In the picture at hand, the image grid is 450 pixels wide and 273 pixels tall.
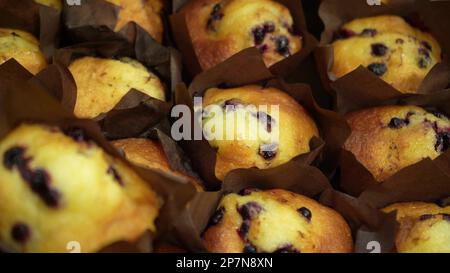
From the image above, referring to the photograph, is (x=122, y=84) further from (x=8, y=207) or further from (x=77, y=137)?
(x=8, y=207)

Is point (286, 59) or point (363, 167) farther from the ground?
point (286, 59)

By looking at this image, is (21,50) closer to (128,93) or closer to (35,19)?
(35,19)

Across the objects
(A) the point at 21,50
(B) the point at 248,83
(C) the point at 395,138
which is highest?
(A) the point at 21,50

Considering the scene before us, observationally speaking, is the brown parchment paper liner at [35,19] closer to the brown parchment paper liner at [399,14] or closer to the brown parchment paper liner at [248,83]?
the brown parchment paper liner at [248,83]

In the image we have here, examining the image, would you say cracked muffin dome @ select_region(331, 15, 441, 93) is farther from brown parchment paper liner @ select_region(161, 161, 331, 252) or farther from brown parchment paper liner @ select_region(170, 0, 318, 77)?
brown parchment paper liner @ select_region(161, 161, 331, 252)

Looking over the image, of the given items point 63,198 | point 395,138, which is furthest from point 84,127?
point 395,138
